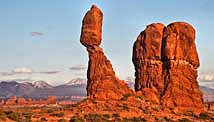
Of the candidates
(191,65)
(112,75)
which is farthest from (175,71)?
(112,75)

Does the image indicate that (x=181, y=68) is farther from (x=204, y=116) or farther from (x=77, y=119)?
(x=77, y=119)

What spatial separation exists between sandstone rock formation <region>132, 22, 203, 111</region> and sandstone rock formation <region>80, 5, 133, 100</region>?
4.28 m

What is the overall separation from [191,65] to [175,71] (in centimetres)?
344

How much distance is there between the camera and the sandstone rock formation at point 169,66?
54094 millimetres

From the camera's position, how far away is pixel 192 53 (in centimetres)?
5734

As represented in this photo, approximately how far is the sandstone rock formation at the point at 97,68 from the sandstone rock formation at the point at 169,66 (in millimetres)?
4280

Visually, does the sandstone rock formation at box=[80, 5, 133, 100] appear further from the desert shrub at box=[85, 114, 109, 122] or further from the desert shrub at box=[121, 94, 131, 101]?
the desert shrub at box=[85, 114, 109, 122]

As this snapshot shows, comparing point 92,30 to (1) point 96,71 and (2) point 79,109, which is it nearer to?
(1) point 96,71

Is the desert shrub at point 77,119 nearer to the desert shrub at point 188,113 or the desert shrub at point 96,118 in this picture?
the desert shrub at point 96,118

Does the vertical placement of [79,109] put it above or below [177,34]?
below

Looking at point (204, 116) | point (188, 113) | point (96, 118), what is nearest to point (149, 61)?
point (188, 113)

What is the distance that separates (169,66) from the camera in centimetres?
5516

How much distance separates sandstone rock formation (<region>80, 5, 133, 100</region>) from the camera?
51469 millimetres

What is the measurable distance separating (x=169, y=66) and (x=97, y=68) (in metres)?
9.69
